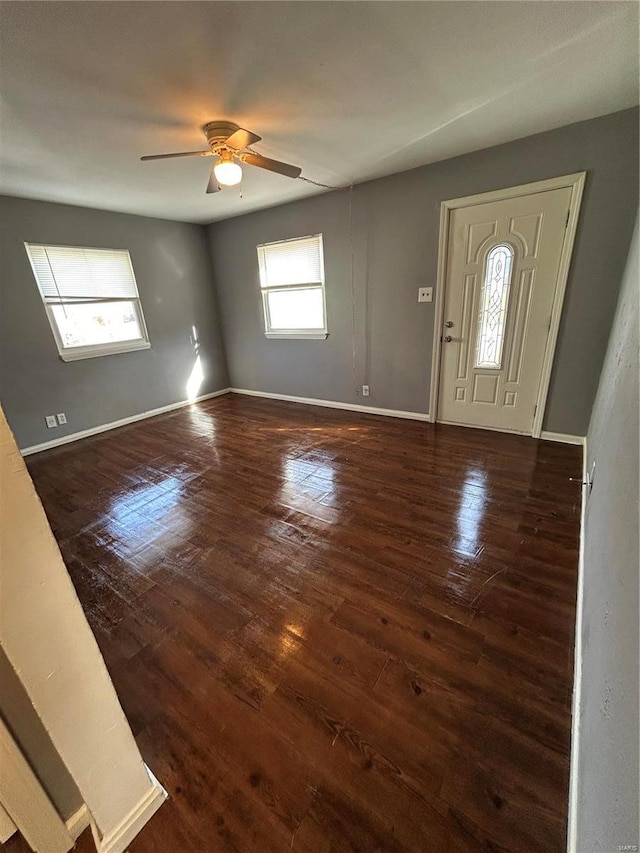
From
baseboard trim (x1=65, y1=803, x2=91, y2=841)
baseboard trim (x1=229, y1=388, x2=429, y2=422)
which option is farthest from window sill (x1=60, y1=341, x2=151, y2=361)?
baseboard trim (x1=65, y1=803, x2=91, y2=841)

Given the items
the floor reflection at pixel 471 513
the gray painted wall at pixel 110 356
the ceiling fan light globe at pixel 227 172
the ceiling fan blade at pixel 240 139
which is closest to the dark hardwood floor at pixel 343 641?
the floor reflection at pixel 471 513

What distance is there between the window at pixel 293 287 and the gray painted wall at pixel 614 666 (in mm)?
3366

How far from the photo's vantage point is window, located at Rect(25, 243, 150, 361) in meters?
3.54

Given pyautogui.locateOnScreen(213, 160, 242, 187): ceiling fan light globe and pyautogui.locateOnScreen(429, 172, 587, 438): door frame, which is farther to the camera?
pyautogui.locateOnScreen(429, 172, 587, 438): door frame

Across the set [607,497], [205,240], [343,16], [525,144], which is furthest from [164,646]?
[205,240]

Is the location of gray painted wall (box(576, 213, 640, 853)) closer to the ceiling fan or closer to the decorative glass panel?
the decorative glass panel

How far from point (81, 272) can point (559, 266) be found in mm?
4660

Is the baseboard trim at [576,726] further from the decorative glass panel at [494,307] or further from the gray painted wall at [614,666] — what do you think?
the decorative glass panel at [494,307]

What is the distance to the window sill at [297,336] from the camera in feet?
14.1

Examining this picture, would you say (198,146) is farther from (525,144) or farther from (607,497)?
(607,497)

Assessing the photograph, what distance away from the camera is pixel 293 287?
432cm

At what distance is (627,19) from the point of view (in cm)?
149

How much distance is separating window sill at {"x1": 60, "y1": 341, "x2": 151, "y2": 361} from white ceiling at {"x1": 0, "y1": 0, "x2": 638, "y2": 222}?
62.6 inches

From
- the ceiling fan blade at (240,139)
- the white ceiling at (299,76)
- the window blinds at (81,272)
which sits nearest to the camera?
the white ceiling at (299,76)
